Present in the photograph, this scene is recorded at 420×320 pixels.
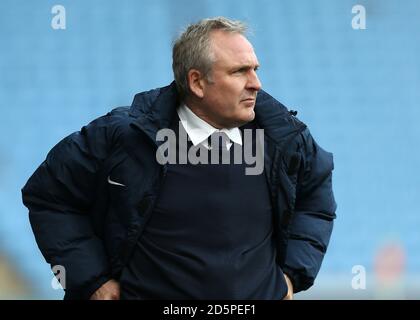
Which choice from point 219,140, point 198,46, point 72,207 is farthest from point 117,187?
point 198,46

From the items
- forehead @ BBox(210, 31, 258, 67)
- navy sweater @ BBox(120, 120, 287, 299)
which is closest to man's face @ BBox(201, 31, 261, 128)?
forehead @ BBox(210, 31, 258, 67)

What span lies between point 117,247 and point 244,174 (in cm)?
32

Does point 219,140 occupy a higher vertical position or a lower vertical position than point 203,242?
higher

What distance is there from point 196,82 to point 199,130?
109 millimetres

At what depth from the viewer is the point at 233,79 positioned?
2.12 metres

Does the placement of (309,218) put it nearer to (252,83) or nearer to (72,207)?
(252,83)

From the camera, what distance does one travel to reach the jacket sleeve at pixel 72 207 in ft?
6.95

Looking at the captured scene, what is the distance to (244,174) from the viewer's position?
2.12 metres

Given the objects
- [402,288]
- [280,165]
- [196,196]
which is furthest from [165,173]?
[402,288]

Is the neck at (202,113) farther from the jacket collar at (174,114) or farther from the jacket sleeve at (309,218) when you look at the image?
the jacket sleeve at (309,218)

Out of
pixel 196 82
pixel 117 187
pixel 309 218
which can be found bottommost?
pixel 309 218

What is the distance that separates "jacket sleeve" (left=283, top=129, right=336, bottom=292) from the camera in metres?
2.21

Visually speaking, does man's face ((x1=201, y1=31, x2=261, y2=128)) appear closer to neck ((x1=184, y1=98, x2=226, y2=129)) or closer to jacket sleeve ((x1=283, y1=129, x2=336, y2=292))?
neck ((x1=184, y1=98, x2=226, y2=129))

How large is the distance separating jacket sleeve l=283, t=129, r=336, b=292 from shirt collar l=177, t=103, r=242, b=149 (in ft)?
0.52
